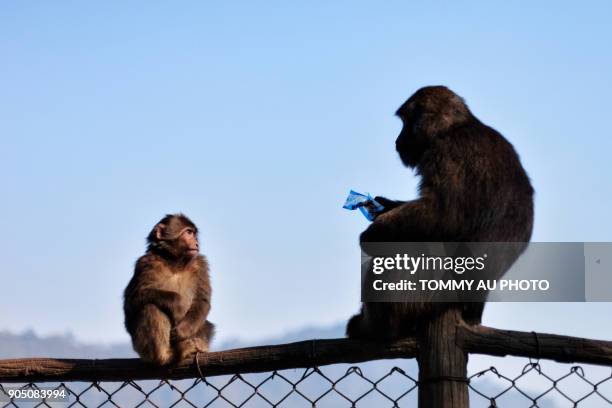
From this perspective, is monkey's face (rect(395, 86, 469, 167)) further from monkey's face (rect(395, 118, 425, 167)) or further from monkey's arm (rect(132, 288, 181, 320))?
monkey's arm (rect(132, 288, 181, 320))

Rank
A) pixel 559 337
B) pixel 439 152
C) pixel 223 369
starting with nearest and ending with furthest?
pixel 559 337
pixel 223 369
pixel 439 152

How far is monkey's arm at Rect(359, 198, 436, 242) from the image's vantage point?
5.31 metres

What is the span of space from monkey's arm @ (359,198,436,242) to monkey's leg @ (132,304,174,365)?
1376mm

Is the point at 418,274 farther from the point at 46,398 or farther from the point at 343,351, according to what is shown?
the point at 46,398

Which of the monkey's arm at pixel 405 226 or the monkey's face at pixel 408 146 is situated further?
the monkey's face at pixel 408 146

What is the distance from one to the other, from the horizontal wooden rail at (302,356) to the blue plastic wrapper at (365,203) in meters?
2.12

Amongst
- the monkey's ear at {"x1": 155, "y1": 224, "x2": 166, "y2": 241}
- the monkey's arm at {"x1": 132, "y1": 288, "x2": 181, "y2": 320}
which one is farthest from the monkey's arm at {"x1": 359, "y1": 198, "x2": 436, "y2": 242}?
the monkey's ear at {"x1": 155, "y1": 224, "x2": 166, "y2": 241}

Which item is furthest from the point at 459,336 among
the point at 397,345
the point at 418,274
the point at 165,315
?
the point at 165,315

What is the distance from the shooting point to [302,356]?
3.54m

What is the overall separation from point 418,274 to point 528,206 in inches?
36.1

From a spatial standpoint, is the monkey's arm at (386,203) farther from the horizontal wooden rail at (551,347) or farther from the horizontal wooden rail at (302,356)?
the horizontal wooden rail at (551,347)

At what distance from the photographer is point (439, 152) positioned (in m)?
5.65

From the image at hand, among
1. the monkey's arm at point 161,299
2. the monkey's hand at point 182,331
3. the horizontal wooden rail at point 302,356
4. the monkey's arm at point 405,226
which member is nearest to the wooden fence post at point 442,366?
the horizontal wooden rail at point 302,356

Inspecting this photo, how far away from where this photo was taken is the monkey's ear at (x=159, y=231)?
661 cm
